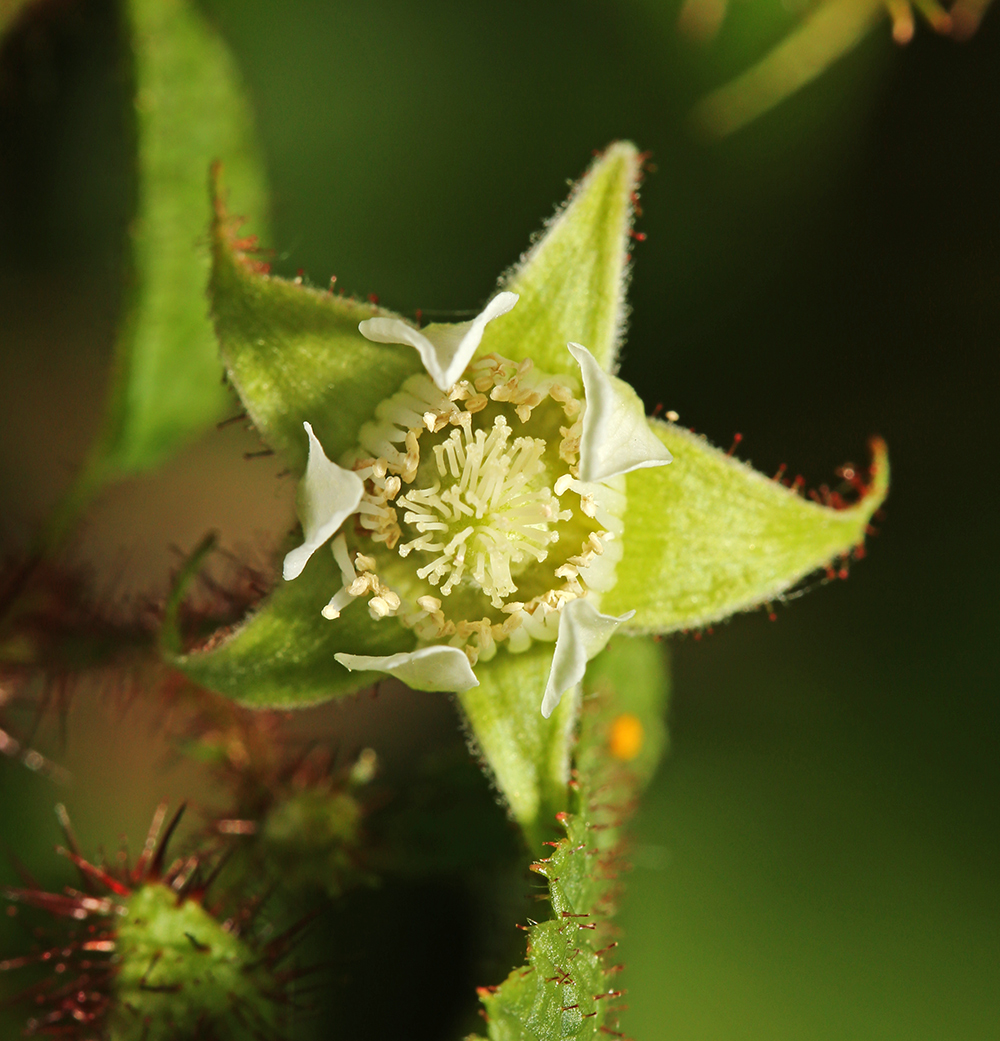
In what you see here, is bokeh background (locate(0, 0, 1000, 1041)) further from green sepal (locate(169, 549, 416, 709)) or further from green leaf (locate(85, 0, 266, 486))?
green sepal (locate(169, 549, 416, 709))

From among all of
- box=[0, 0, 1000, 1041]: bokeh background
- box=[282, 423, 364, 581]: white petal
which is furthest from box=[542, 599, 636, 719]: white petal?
box=[0, 0, 1000, 1041]: bokeh background

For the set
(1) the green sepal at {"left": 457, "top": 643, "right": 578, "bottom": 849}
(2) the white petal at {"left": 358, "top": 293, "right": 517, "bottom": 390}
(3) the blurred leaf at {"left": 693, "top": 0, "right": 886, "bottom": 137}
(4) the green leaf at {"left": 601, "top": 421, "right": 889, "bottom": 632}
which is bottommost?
(1) the green sepal at {"left": 457, "top": 643, "right": 578, "bottom": 849}

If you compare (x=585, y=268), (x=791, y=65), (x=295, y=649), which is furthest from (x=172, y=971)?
(x=791, y=65)

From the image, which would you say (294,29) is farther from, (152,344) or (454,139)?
(152,344)

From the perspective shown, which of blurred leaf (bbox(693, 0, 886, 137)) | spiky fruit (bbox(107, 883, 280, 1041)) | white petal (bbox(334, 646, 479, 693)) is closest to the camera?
white petal (bbox(334, 646, 479, 693))

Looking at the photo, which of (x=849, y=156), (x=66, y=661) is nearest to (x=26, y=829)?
(x=66, y=661)

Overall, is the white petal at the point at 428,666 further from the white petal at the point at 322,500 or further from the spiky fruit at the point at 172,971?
the spiky fruit at the point at 172,971

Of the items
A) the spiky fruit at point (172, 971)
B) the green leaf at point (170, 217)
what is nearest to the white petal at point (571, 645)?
the spiky fruit at point (172, 971)
